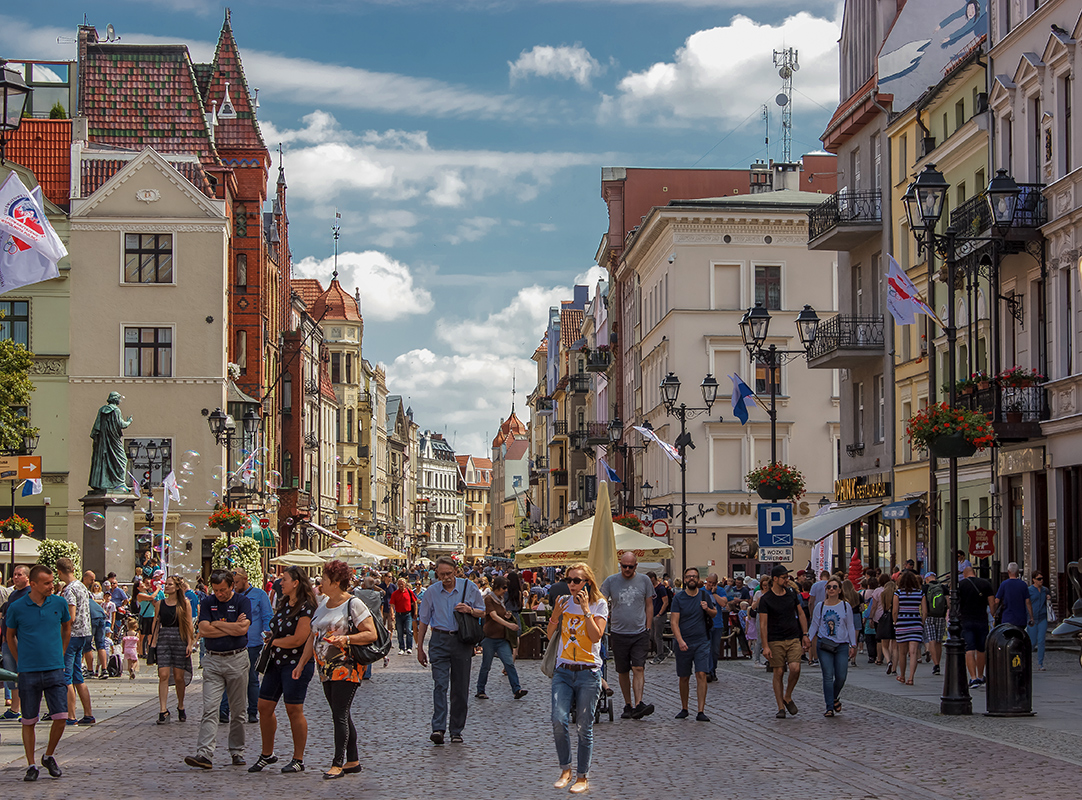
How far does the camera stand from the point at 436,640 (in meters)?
15.3

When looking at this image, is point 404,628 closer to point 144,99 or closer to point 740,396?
point 740,396

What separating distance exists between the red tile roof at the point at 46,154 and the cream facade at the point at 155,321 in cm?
168

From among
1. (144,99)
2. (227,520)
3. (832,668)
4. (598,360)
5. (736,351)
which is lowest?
(832,668)

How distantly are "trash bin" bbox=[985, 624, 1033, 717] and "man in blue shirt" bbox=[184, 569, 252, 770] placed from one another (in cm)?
797

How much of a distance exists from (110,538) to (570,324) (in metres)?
86.1

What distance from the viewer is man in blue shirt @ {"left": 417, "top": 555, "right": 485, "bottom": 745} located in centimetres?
1502

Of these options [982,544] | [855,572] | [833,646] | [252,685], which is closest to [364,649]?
[252,685]

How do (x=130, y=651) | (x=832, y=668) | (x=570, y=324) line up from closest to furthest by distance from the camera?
(x=832, y=668)
(x=130, y=651)
(x=570, y=324)

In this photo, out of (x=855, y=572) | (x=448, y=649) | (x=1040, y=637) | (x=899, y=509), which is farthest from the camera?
(x=899, y=509)

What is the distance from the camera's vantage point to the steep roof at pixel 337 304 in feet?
356

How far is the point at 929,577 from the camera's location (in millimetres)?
26062

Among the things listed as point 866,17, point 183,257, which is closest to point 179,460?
point 183,257

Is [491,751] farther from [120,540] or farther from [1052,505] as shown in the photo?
[120,540]

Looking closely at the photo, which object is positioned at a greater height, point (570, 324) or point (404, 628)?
point (570, 324)
